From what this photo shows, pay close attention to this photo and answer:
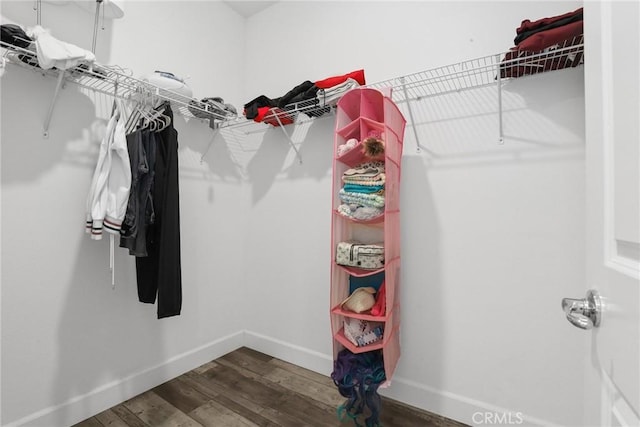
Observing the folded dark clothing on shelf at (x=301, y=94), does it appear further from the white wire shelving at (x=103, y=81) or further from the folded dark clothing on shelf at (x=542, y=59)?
the folded dark clothing on shelf at (x=542, y=59)

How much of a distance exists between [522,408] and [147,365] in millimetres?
2065

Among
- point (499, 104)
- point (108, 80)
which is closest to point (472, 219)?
point (499, 104)

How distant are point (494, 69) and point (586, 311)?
4.00 feet

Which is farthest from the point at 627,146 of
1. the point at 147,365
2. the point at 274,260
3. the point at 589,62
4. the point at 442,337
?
the point at 147,365

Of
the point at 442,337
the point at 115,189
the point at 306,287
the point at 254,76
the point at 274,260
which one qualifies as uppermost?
the point at 254,76

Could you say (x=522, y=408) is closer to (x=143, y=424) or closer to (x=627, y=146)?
(x=627, y=146)

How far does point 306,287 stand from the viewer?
2.17 meters

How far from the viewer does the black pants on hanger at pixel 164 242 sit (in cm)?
158

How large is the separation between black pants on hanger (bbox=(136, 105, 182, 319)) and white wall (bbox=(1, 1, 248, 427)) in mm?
229

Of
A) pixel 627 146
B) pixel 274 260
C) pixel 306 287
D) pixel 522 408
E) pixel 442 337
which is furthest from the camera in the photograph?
pixel 274 260

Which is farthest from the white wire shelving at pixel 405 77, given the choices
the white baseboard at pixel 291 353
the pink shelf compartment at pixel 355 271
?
the white baseboard at pixel 291 353

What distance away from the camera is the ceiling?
239 cm

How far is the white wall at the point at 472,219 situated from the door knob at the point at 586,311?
0.98m

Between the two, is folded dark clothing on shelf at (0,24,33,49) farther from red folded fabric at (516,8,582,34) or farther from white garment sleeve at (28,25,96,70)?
red folded fabric at (516,8,582,34)
